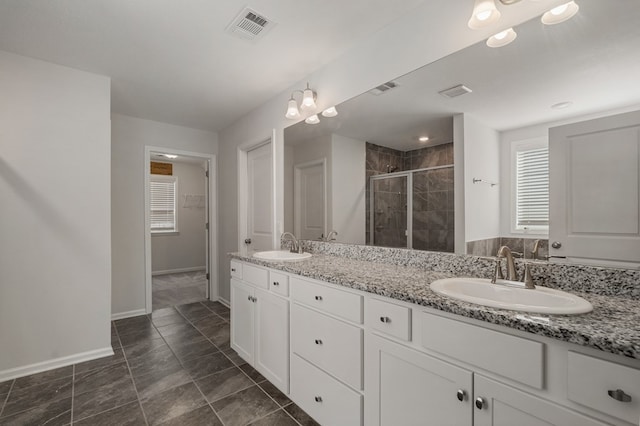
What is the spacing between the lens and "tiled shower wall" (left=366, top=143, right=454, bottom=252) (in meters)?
1.69

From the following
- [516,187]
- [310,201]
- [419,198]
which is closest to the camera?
[516,187]

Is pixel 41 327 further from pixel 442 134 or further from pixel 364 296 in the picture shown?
pixel 442 134

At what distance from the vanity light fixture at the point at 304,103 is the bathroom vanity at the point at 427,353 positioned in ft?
4.27

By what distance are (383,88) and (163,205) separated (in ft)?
18.0

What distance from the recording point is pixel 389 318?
1244mm

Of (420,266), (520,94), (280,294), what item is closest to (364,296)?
(420,266)

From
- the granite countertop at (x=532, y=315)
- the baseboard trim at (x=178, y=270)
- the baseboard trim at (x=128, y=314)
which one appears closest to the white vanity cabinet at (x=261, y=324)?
the granite countertop at (x=532, y=315)

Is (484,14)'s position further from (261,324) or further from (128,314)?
(128,314)

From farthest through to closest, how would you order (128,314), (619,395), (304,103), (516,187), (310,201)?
1. (128,314)
2. (310,201)
3. (304,103)
4. (516,187)
5. (619,395)

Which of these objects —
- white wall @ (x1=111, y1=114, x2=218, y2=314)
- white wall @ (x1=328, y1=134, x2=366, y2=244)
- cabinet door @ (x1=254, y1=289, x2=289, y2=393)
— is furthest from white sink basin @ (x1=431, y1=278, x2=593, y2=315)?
white wall @ (x1=111, y1=114, x2=218, y2=314)

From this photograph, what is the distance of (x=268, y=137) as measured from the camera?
9.91ft

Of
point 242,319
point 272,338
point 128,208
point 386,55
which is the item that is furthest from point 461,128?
point 128,208

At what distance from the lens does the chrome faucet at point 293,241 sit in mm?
2614

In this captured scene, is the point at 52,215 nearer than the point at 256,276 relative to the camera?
No
